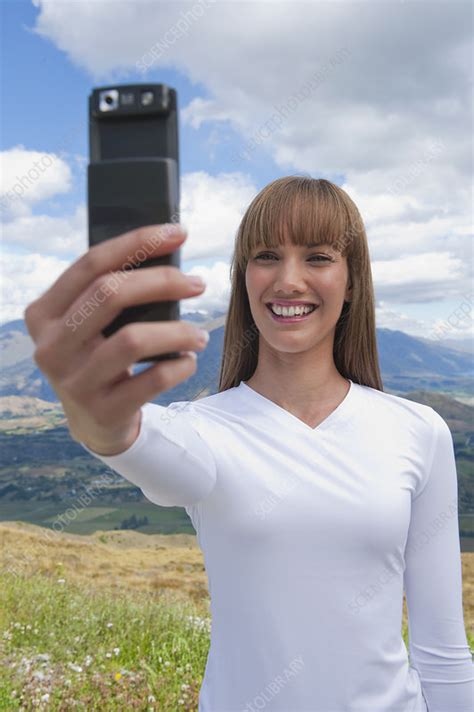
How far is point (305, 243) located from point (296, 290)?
196 mm

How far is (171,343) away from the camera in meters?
1.20

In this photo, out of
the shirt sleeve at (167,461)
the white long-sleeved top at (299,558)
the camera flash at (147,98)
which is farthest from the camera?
the white long-sleeved top at (299,558)

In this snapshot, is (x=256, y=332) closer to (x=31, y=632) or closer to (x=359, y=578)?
(x=359, y=578)

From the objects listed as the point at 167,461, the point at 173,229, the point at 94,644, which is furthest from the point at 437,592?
the point at 94,644

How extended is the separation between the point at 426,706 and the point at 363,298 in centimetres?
160

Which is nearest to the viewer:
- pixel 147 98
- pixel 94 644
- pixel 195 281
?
pixel 195 281

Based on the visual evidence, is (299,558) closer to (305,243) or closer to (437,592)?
(437,592)

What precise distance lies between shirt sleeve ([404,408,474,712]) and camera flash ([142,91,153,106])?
1.67m

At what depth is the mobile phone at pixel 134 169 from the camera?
4.24ft

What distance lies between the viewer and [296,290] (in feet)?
7.35

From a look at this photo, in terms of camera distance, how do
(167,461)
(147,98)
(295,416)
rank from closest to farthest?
(147,98) < (167,461) < (295,416)

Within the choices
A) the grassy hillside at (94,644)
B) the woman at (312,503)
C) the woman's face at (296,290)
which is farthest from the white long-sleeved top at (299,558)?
the grassy hillside at (94,644)

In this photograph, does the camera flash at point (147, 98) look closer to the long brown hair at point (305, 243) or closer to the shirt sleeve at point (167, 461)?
the shirt sleeve at point (167, 461)

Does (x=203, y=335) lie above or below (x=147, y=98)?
below
